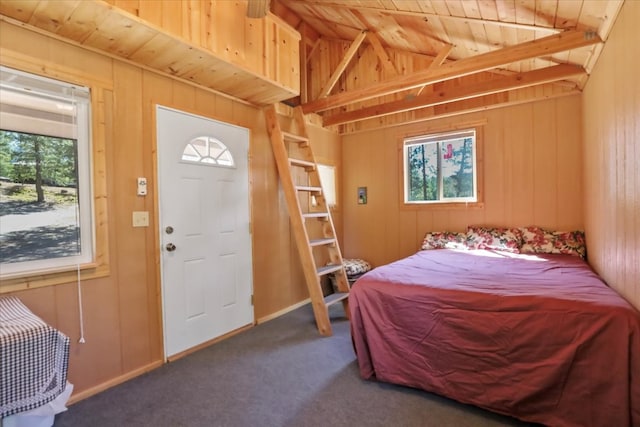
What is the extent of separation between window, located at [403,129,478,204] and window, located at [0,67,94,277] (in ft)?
11.3

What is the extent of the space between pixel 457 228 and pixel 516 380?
7.62 feet

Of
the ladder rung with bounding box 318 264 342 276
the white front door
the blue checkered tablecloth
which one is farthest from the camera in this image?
the ladder rung with bounding box 318 264 342 276

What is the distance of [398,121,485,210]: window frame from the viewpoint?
144 inches

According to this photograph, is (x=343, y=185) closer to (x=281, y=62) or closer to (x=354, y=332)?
(x=281, y=62)

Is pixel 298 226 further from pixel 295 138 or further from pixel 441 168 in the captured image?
pixel 441 168

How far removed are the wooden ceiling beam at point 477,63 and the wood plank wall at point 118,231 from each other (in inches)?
59.9

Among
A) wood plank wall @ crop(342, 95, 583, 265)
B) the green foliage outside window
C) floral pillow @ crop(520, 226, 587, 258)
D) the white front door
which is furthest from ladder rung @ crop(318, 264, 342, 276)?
floral pillow @ crop(520, 226, 587, 258)

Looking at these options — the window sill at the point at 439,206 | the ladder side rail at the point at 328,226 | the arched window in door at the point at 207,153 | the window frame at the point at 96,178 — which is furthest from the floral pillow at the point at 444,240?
the window frame at the point at 96,178

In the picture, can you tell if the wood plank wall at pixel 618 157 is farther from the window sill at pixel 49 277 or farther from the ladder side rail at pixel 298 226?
the window sill at pixel 49 277

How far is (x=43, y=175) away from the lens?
6.31 feet

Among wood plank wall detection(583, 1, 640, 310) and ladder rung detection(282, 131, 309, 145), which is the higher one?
ladder rung detection(282, 131, 309, 145)

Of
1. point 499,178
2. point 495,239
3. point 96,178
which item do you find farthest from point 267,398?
point 499,178

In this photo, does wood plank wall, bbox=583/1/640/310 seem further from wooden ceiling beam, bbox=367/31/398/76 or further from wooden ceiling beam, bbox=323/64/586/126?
wooden ceiling beam, bbox=367/31/398/76

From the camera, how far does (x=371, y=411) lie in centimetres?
182
